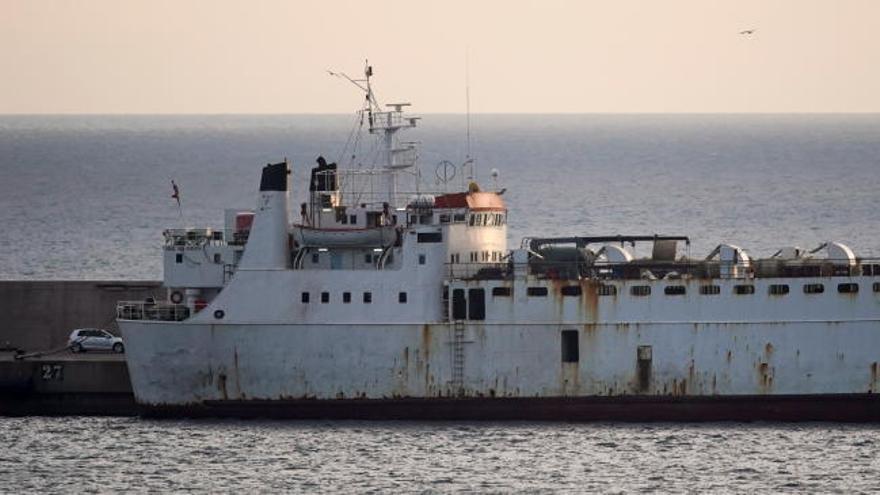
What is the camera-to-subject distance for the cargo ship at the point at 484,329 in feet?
204

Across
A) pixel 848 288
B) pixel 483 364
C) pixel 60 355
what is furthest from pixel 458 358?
pixel 60 355

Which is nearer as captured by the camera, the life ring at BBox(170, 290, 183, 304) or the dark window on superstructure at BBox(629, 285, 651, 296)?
the dark window on superstructure at BBox(629, 285, 651, 296)

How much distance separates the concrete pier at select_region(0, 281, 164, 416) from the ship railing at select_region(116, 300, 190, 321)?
190 centimetres

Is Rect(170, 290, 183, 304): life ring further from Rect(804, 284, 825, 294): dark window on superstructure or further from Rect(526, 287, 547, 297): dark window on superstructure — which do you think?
Rect(804, 284, 825, 294): dark window on superstructure

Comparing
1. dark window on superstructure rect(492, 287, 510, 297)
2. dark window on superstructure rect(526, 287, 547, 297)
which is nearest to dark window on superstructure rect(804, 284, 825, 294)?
dark window on superstructure rect(526, 287, 547, 297)

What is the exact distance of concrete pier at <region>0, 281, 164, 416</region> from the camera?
217 ft

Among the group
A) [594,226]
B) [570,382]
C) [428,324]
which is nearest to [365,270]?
[428,324]

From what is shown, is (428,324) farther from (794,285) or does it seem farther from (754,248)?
(754,248)

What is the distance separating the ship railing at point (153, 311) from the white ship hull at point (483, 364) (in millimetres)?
525

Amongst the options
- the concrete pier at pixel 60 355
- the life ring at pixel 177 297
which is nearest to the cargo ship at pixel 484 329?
the life ring at pixel 177 297

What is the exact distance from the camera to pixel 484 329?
63000mm

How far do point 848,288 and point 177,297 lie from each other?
59.2 ft

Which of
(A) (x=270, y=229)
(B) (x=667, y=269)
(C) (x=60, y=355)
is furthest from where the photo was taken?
(C) (x=60, y=355)

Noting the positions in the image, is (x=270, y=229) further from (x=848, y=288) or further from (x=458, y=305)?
(x=848, y=288)
